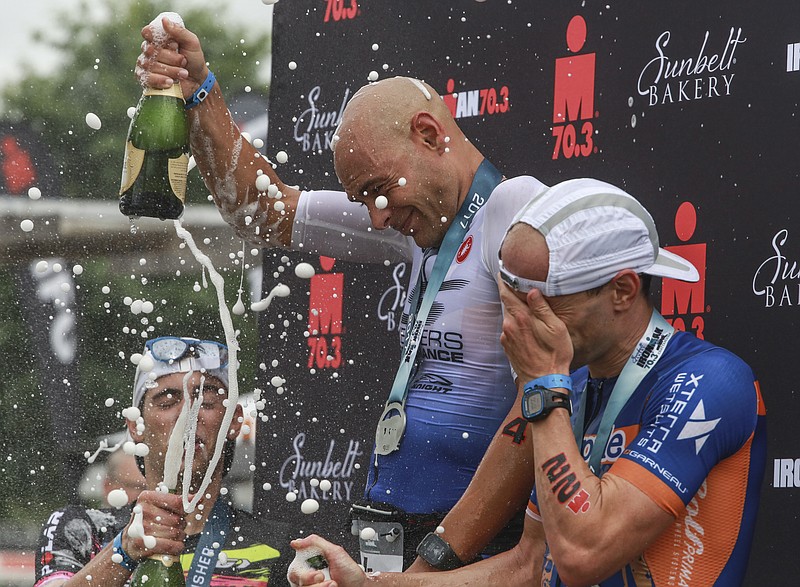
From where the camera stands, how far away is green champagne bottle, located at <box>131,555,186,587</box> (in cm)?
331

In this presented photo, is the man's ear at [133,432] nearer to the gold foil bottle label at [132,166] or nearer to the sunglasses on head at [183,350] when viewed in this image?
the sunglasses on head at [183,350]

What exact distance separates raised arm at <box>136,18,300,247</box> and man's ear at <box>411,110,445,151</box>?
626mm

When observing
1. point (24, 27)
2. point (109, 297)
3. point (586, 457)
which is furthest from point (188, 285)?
point (586, 457)

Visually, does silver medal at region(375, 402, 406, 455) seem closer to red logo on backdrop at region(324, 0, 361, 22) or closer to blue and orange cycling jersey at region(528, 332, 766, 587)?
blue and orange cycling jersey at region(528, 332, 766, 587)

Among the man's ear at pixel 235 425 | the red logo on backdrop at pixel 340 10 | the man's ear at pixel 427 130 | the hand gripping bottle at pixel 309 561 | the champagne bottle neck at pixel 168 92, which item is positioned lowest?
the man's ear at pixel 235 425

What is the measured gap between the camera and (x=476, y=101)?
14.0 ft

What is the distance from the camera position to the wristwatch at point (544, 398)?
2.39m

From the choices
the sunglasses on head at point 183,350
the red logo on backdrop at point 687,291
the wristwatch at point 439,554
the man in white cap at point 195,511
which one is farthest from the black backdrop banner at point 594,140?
the wristwatch at point 439,554

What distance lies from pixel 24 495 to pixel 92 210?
17.8 feet

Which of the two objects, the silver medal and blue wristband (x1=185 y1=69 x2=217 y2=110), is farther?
blue wristband (x1=185 y1=69 x2=217 y2=110)

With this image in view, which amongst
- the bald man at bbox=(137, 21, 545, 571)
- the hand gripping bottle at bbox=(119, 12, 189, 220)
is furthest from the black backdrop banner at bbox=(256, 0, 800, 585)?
the hand gripping bottle at bbox=(119, 12, 189, 220)

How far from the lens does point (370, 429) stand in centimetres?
453

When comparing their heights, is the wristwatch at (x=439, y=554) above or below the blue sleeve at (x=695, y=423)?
below

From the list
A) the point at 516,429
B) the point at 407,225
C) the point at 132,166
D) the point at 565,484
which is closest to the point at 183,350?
the point at 132,166
